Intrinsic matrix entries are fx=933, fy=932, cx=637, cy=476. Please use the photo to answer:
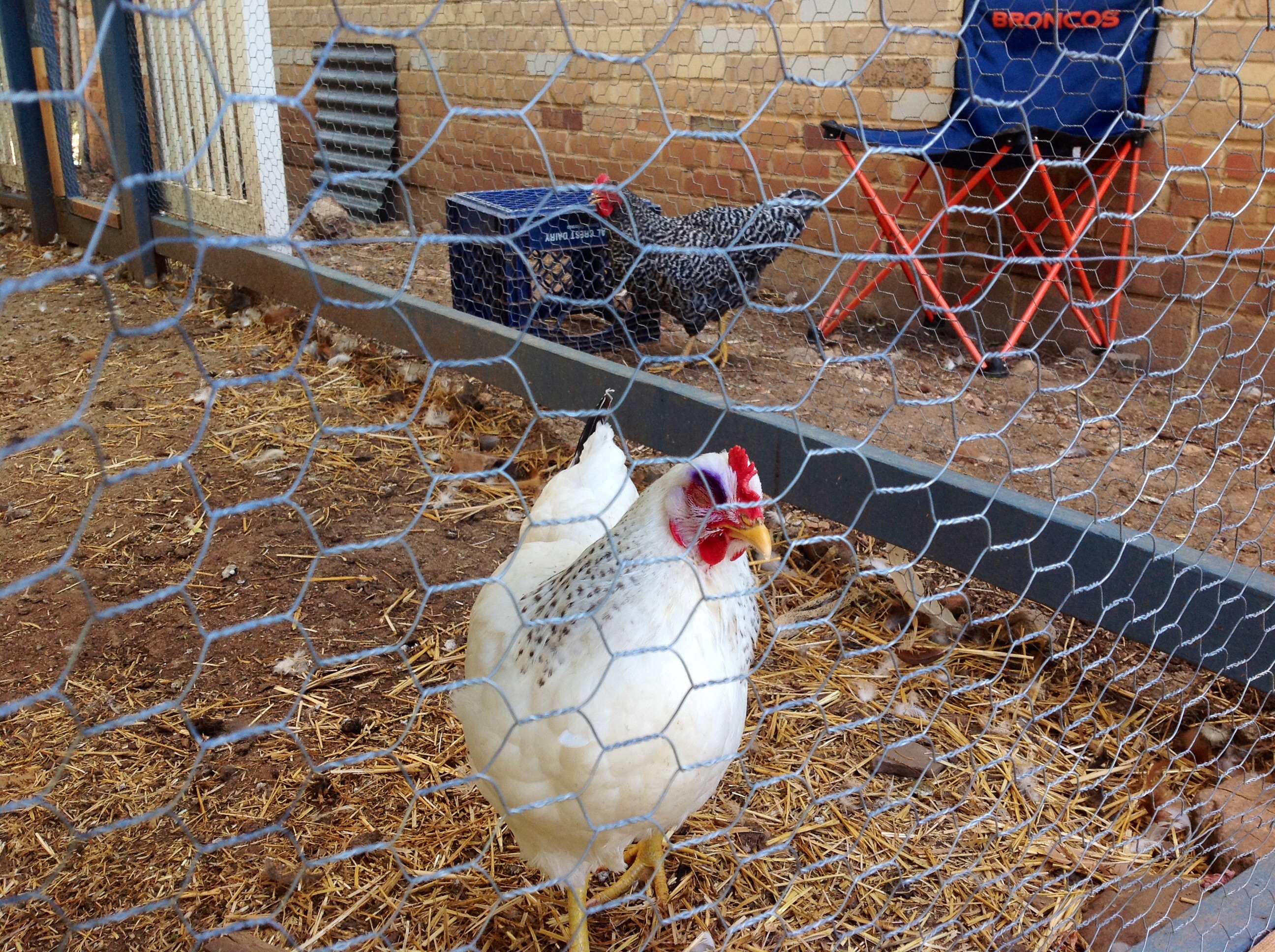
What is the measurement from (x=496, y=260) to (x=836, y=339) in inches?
57.9

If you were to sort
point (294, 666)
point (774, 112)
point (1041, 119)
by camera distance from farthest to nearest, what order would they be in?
point (774, 112), point (1041, 119), point (294, 666)

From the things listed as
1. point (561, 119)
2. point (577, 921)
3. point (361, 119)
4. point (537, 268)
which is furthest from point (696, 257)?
point (361, 119)

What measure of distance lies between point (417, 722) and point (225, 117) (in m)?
3.09

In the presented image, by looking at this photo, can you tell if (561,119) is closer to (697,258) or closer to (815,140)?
(815,140)

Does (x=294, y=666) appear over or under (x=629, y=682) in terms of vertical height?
under

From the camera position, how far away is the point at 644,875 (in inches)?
65.5

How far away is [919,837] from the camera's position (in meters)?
1.69

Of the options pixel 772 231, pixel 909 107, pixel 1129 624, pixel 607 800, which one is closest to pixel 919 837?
pixel 1129 624

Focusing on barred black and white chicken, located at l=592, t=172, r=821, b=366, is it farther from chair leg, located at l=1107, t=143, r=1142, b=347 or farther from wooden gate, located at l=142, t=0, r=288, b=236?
wooden gate, located at l=142, t=0, r=288, b=236

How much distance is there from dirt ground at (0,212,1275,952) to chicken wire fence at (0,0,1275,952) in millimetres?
11

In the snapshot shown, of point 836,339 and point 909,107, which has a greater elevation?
point 909,107

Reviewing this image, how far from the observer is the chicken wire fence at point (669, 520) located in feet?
3.84

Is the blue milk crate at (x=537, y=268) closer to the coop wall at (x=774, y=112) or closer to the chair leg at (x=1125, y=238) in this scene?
the coop wall at (x=774, y=112)

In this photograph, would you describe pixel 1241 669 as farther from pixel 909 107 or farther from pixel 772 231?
pixel 909 107
